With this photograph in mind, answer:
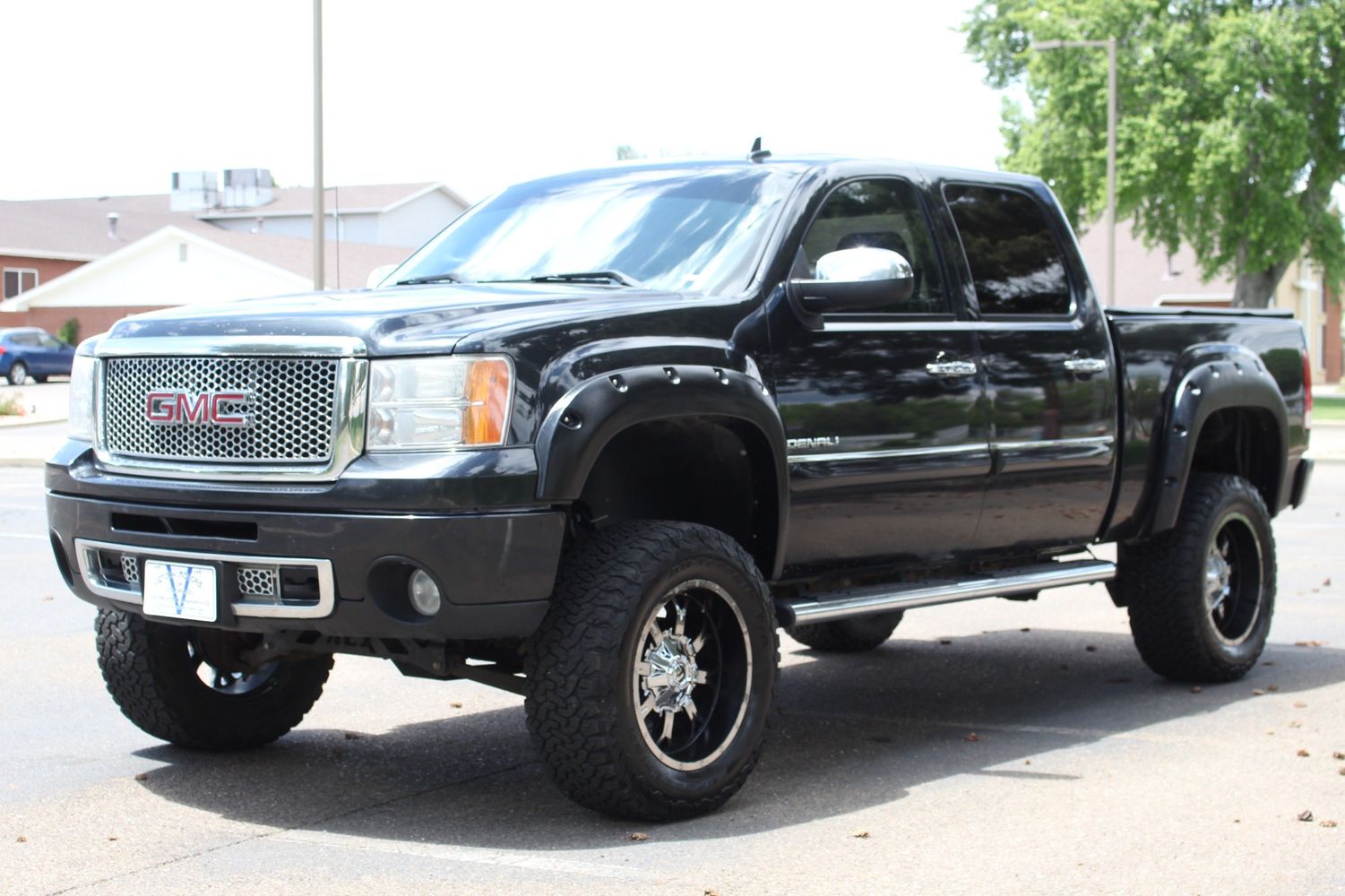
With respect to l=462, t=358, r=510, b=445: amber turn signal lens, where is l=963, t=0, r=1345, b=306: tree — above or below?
above

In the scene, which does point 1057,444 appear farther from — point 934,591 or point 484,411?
point 484,411

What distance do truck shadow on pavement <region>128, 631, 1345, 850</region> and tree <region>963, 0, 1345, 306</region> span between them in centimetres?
3466

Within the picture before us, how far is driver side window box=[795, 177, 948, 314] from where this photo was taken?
6.55 m

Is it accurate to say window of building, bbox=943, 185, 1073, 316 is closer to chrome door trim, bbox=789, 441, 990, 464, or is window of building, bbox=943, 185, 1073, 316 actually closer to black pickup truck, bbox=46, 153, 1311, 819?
black pickup truck, bbox=46, 153, 1311, 819

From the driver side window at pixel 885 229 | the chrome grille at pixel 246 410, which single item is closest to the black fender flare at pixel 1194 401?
the driver side window at pixel 885 229

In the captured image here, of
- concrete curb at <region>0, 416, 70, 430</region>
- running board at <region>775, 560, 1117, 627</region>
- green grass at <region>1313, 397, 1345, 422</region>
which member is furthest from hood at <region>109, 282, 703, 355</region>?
green grass at <region>1313, 397, 1345, 422</region>

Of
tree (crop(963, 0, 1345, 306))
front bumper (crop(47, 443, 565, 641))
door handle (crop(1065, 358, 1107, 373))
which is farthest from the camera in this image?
tree (crop(963, 0, 1345, 306))

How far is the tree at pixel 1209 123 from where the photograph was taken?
136 feet

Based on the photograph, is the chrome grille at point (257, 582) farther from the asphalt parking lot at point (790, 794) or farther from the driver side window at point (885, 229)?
the driver side window at point (885, 229)

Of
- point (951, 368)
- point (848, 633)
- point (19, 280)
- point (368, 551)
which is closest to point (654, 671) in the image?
point (368, 551)

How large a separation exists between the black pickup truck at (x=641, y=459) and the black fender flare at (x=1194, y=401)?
2 cm

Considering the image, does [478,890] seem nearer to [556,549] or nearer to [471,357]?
[556,549]

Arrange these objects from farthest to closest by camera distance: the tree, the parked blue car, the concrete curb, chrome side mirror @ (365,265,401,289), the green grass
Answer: the parked blue car → the tree → the green grass → the concrete curb → chrome side mirror @ (365,265,401,289)

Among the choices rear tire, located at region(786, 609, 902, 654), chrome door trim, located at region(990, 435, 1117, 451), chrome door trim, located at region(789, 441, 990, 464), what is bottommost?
rear tire, located at region(786, 609, 902, 654)
